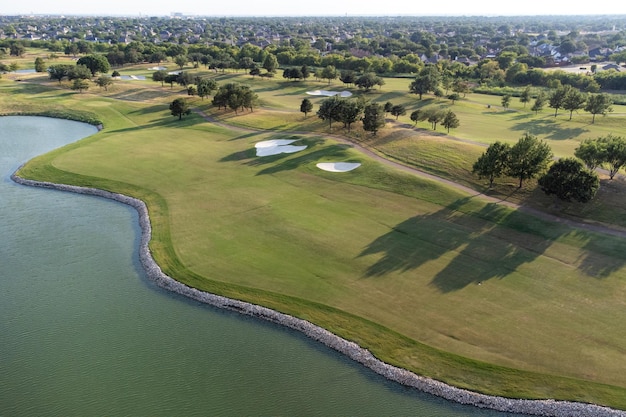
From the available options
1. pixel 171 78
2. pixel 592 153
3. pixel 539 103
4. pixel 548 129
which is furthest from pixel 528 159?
pixel 171 78

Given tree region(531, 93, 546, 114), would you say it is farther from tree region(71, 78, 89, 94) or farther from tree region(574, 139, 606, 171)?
tree region(71, 78, 89, 94)

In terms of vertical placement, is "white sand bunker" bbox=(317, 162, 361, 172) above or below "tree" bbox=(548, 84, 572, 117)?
below

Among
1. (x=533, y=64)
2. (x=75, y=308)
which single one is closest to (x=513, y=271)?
(x=75, y=308)

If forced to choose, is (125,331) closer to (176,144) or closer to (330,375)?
(330,375)

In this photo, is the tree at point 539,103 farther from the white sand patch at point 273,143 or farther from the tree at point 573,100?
the white sand patch at point 273,143

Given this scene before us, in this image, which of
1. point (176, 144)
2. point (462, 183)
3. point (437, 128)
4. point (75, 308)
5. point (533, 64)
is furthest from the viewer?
point (533, 64)

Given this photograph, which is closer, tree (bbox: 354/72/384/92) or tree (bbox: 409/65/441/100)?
tree (bbox: 409/65/441/100)

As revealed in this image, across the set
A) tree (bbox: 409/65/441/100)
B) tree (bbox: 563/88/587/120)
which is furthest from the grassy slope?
tree (bbox: 563/88/587/120)
